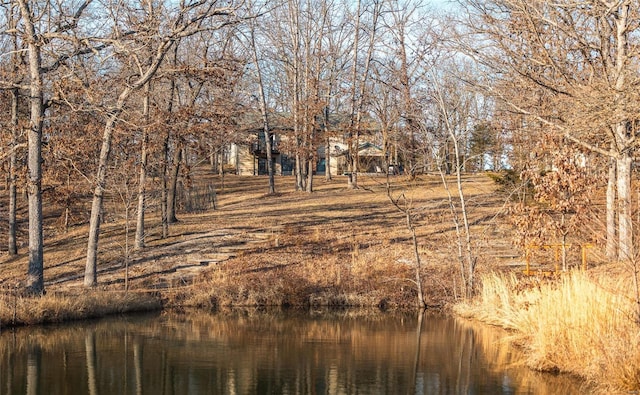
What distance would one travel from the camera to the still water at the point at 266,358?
46.1 feet

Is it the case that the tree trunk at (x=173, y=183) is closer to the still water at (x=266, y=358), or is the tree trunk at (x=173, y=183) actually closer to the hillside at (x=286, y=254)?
the hillside at (x=286, y=254)

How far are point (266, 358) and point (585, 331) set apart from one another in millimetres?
6530

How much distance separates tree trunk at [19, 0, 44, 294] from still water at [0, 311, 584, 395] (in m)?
2.35

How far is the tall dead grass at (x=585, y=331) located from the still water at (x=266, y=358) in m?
0.45

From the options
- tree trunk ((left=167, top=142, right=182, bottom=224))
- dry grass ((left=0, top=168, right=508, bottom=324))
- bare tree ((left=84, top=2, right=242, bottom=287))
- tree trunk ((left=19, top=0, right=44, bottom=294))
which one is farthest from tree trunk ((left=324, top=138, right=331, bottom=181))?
tree trunk ((left=19, top=0, right=44, bottom=294))

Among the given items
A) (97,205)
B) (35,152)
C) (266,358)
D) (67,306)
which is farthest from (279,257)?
(266,358)

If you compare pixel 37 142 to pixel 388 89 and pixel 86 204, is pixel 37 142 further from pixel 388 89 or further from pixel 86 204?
pixel 86 204

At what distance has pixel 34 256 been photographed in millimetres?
22875

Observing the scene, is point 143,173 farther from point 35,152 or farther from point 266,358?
point 266,358

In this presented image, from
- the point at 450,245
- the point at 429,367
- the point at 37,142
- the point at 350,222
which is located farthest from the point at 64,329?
the point at 350,222

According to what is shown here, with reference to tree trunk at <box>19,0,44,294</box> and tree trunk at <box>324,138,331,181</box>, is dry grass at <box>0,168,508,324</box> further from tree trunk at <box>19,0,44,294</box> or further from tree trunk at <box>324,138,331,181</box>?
tree trunk at <box>324,138,331,181</box>

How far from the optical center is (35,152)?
2262cm

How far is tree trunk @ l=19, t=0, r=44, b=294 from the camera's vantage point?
21.8 m

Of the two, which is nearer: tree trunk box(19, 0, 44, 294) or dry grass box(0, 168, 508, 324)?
tree trunk box(19, 0, 44, 294)
